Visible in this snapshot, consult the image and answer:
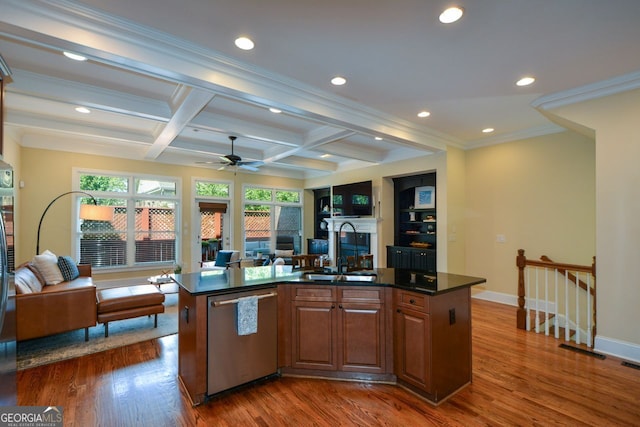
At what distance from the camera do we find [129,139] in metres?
→ 5.26

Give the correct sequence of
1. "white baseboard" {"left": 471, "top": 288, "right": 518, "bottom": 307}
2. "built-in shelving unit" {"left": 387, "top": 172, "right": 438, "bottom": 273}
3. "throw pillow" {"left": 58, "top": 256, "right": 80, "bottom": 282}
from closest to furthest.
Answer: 1. "throw pillow" {"left": 58, "top": 256, "right": 80, "bottom": 282}
2. "white baseboard" {"left": 471, "top": 288, "right": 518, "bottom": 307}
3. "built-in shelving unit" {"left": 387, "top": 172, "right": 438, "bottom": 273}

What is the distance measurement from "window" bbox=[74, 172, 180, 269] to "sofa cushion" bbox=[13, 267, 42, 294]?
231 cm

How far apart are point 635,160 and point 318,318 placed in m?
3.73

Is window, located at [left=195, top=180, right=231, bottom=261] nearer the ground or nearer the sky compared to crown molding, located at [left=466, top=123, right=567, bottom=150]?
nearer the ground

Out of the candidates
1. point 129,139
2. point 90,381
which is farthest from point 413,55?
point 129,139

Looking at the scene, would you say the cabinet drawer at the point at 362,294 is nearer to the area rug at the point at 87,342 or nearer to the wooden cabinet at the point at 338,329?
the wooden cabinet at the point at 338,329

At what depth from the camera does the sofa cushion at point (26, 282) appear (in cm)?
322

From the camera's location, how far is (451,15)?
2209 mm

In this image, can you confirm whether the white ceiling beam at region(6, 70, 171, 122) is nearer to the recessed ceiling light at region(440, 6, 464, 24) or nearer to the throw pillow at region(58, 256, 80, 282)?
the throw pillow at region(58, 256, 80, 282)

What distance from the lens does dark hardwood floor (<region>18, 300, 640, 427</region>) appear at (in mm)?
2191

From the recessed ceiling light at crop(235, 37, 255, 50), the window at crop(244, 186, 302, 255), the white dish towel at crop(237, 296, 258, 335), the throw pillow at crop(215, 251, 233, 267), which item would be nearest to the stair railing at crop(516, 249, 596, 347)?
the white dish towel at crop(237, 296, 258, 335)

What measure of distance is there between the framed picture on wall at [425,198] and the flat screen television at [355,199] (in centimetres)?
104

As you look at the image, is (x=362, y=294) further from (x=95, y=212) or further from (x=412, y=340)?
(x=95, y=212)

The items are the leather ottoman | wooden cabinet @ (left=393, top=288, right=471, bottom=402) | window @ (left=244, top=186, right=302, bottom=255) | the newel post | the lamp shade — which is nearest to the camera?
wooden cabinet @ (left=393, top=288, right=471, bottom=402)
